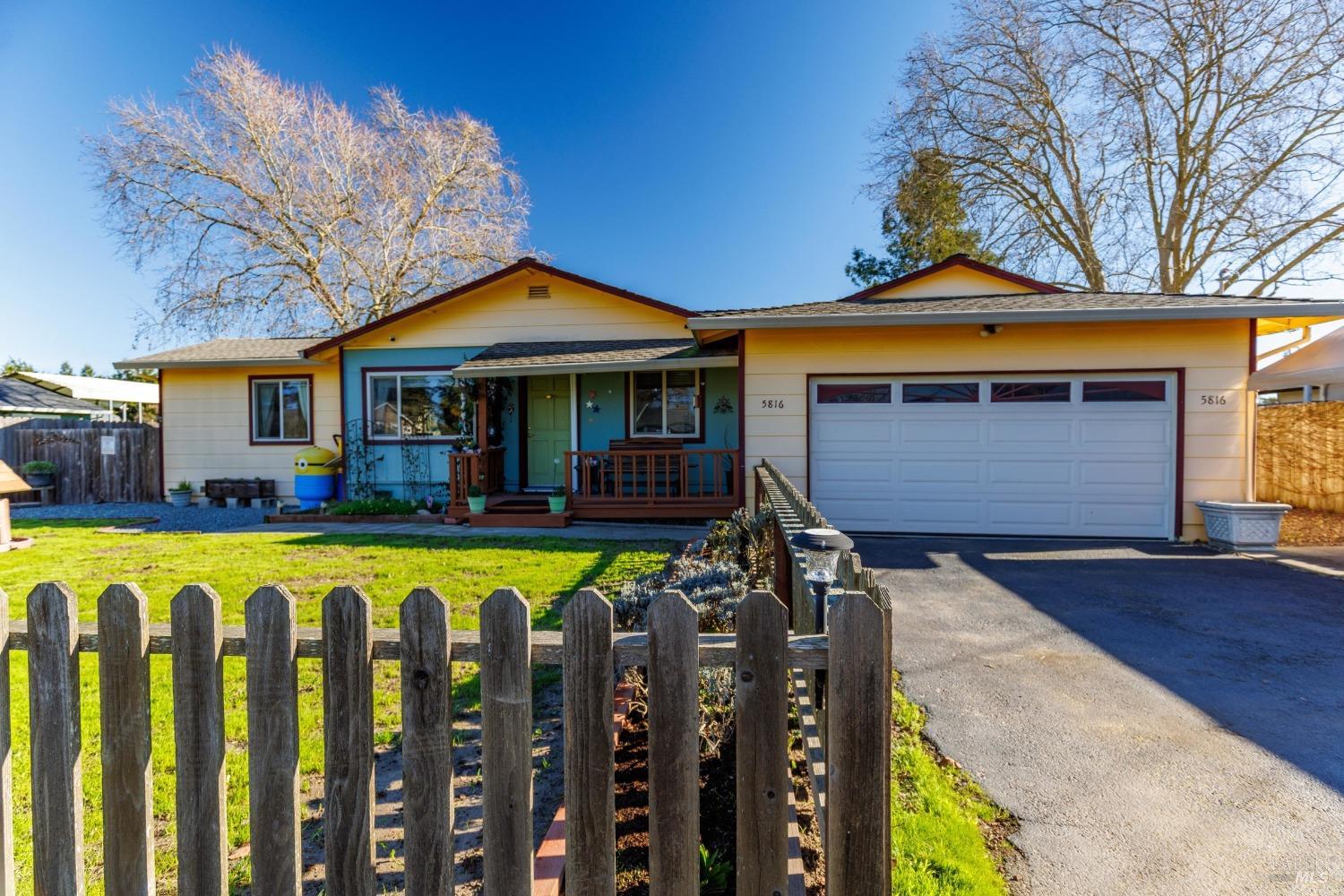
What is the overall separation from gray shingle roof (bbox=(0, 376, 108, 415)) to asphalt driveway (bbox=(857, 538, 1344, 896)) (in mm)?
25969

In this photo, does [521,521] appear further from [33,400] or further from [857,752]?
[33,400]

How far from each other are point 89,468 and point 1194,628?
18207 millimetres

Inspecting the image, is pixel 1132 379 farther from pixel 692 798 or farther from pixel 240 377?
pixel 240 377

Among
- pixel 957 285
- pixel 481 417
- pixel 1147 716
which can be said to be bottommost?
Answer: pixel 1147 716

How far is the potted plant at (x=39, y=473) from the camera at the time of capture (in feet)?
39.3

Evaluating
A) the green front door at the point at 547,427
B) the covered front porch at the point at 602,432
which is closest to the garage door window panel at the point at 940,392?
the covered front porch at the point at 602,432

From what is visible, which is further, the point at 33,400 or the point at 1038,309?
the point at 33,400

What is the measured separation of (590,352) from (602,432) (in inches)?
59.2

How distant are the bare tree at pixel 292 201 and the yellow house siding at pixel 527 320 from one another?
32.2 feet

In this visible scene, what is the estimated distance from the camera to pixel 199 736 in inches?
53.9

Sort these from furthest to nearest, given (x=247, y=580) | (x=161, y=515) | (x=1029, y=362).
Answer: (x=161, y=515), (x=1029, y=362), (x=247, y=580)

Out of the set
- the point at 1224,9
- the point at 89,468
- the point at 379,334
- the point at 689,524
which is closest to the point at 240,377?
the point at 379,334

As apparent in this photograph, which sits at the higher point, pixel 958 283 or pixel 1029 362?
pixel 958 283

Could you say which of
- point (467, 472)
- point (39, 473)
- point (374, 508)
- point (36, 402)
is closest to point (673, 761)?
point (467, 472)
